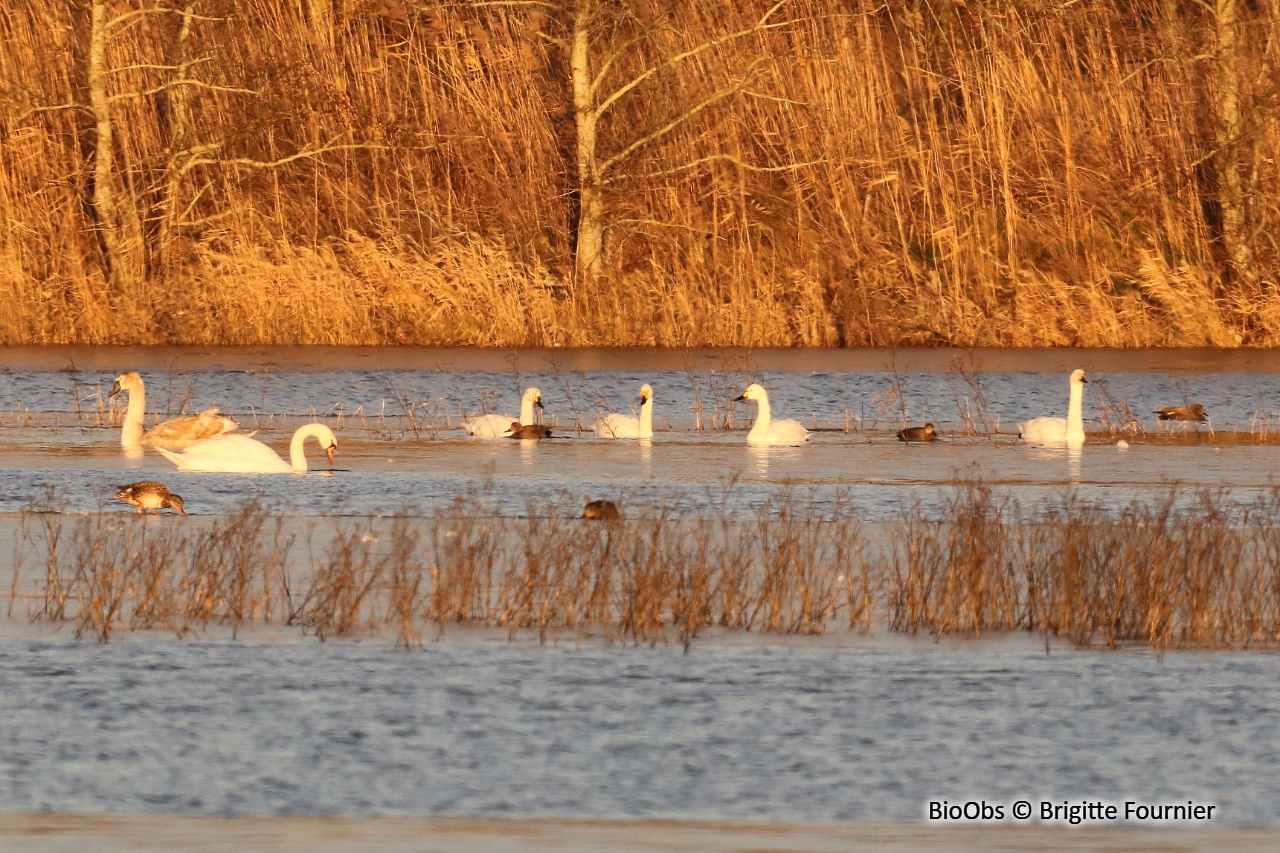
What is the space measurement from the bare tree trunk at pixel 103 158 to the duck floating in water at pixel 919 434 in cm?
1073

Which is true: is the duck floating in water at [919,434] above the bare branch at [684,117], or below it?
below

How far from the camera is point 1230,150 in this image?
2456 cm

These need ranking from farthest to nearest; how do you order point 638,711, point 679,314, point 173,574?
1. point 679,314
2. point 173,574
3. point 638,711

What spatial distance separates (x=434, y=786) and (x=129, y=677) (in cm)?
176

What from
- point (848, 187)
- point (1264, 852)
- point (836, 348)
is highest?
point (848, 187)

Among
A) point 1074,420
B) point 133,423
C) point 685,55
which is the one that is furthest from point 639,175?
point 133,423

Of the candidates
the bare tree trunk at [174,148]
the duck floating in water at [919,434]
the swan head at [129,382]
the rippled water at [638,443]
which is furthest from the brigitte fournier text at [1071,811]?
the bare tree trunk at [174,148]

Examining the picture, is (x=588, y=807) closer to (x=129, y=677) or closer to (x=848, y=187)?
(x=129, y=677)

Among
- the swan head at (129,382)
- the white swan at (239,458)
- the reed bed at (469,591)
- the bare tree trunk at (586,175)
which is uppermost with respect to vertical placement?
the bare tree trunk at (586,175)

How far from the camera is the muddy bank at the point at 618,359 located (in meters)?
21.9

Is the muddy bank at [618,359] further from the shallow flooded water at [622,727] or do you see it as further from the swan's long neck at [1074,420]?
the shallow flooded water at [622,727]

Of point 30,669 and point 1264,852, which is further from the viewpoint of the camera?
point 30,669

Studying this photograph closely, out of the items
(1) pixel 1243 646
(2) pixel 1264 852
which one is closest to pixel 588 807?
(2) pixel 1264 852

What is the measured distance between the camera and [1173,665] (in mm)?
8297
